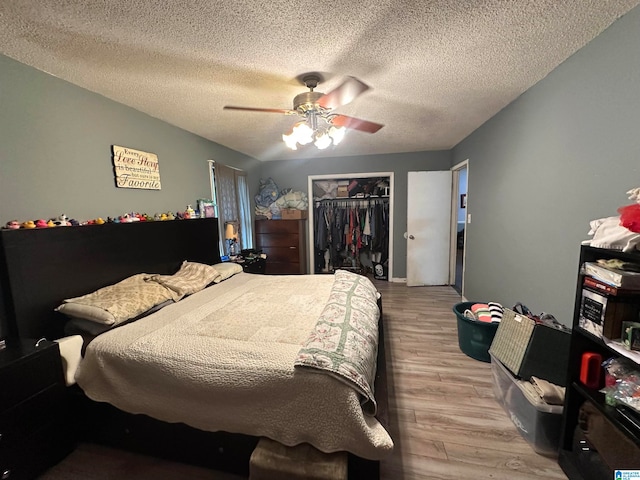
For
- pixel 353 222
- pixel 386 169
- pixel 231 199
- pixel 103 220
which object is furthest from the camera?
pixel 353 222

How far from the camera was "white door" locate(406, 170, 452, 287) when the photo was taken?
165 inches

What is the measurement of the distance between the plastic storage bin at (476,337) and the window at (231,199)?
2968mm

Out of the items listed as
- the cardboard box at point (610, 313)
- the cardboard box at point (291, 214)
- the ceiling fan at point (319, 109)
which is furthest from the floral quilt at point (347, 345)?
the cardboard box at point (291, 214)

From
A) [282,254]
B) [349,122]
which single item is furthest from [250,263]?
[349,122]

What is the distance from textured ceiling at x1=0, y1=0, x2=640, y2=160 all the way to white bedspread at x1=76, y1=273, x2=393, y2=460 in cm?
160

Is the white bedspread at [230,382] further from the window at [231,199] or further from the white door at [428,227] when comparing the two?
the white door at [428,227]

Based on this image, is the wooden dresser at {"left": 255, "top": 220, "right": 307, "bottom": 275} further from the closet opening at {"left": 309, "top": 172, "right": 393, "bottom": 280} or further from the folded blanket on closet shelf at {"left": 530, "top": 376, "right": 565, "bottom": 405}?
the folded blanket on closet shelf at {"left": 530, "top": 376, "right": 565, "bottom": 405}

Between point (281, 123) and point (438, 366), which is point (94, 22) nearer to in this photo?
point (281, 123)

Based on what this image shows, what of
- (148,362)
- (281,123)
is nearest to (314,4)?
(281,123)

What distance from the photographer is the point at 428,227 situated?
4.30 m

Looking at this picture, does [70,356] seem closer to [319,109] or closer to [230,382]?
[230,382]

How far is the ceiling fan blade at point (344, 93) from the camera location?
155 centimetres

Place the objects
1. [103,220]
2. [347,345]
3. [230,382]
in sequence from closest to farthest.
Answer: [230,382] → [347,345] → [103,220]

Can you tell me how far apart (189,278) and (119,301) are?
2.35ft
